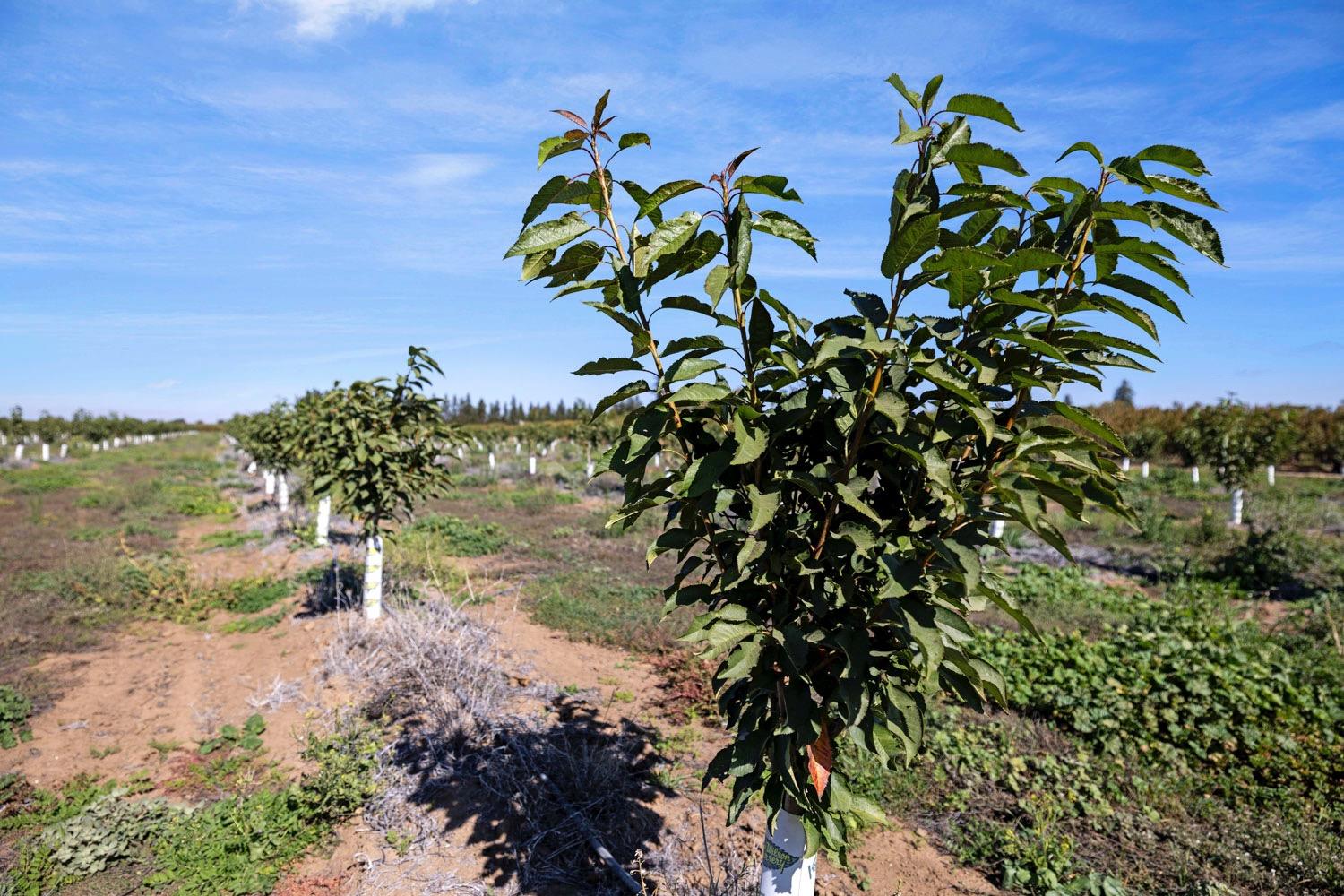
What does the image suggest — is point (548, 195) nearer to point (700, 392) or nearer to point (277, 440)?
point (700, 392)

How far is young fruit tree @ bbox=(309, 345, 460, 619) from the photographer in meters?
6.82

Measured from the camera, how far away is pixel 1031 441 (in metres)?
1.49

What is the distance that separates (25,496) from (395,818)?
79.2 ft

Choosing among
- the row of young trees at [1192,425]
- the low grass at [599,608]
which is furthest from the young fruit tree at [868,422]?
the row of young trees at [1192,425]

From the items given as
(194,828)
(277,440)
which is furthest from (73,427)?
(194,828)

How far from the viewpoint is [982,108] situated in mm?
1361

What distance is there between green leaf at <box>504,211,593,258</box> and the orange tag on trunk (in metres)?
1.50

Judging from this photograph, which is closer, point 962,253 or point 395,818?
point 962,253

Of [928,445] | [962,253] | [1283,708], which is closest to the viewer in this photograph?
[962,253]

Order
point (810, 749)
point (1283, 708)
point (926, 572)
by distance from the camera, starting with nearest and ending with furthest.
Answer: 1. point (926, 572)
2. point (810, 749)
3. point (1283, 708)

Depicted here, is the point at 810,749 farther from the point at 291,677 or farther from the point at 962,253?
the point at 291,677

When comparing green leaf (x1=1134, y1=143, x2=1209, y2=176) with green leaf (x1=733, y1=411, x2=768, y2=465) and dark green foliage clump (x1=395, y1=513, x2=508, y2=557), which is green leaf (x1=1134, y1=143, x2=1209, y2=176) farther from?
dark green foliage clump (x1=395, y1=513, x2=508, y2=557)

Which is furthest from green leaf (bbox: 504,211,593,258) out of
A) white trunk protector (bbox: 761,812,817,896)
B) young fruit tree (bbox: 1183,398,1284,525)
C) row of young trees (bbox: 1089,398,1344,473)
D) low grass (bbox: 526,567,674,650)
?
row of young trees (bbox: 1089,398,1344,473)

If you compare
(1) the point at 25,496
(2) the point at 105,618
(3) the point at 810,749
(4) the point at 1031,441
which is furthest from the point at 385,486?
(1) the point at 25,496
